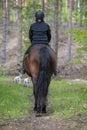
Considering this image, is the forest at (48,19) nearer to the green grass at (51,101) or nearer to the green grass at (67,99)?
the green grass at (67,99)

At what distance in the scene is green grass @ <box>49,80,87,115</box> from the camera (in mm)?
11586

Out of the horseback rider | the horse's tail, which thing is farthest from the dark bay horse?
the horseback rider

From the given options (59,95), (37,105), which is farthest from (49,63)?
(59,95)

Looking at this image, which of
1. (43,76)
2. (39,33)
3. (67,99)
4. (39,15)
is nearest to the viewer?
(43,76)

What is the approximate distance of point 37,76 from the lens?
12.6 m

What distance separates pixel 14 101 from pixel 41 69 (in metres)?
2.76

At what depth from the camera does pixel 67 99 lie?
49.4ft

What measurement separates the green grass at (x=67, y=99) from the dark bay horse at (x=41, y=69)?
558mm

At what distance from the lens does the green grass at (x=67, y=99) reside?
38.0ft

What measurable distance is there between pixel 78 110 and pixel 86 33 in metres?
2.69

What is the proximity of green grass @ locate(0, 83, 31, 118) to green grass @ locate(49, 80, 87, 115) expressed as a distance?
0.96 m

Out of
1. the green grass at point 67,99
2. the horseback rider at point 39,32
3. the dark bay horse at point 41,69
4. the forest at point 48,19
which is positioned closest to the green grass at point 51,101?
the green grass at point 67,99

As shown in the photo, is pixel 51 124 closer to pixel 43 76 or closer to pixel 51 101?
pixel 43 76

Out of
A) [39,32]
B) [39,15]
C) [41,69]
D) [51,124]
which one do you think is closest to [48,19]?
[39,15]
